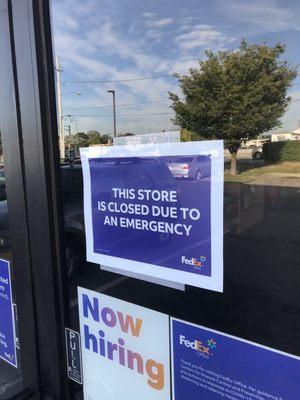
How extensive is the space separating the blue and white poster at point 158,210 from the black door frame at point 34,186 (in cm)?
16

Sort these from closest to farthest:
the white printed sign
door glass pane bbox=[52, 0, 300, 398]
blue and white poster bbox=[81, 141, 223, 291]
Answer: door glass pane bbox=[52, 0, 300, 398]
blue and white poster bbox=[81, 141, 223, 291]
the white printed sign

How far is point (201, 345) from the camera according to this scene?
1.19 metres

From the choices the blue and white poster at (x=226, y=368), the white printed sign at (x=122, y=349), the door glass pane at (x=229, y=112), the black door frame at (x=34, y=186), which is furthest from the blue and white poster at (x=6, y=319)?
the blue and white poster at (x=226, y=368)

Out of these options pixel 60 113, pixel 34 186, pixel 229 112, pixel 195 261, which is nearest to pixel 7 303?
pixel 34 186

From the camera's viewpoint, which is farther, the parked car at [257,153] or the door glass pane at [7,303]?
the door glass pane at [7,303]

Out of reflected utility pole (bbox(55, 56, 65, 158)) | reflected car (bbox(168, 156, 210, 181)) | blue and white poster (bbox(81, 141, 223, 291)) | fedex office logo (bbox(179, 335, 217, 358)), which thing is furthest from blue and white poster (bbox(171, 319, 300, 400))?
reflected utility pole (bbox(55, 56, 65, 158))

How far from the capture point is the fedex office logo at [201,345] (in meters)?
1.17

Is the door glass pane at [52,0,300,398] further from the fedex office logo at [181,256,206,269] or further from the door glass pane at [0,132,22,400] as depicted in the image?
the door glass pane at [0,132,22,400]

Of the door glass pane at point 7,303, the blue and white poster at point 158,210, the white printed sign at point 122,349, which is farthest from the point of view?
the door glass pane at point 7,303

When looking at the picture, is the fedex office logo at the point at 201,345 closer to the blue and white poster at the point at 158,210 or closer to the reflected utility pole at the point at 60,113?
the blue and white poster at the point at 158,210

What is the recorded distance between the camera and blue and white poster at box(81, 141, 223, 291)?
1.08 metres

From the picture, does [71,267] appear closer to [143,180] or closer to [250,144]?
[143,180]

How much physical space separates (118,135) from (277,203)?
21.3 inches

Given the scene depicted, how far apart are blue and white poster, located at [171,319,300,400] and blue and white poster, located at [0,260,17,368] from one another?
34.9 inches
